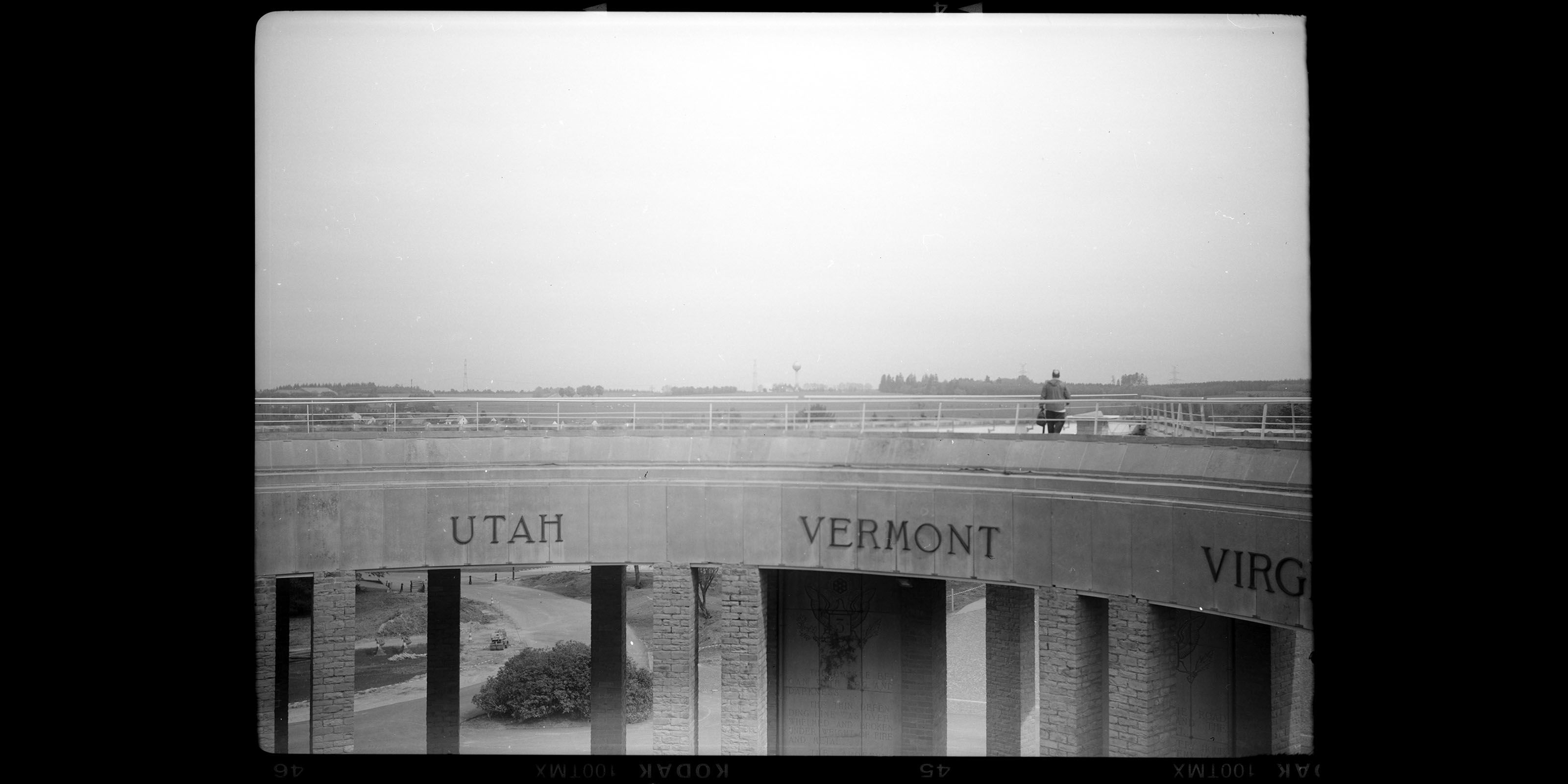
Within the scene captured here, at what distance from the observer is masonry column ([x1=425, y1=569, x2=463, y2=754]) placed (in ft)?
30.0

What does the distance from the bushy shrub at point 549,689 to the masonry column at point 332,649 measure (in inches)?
177

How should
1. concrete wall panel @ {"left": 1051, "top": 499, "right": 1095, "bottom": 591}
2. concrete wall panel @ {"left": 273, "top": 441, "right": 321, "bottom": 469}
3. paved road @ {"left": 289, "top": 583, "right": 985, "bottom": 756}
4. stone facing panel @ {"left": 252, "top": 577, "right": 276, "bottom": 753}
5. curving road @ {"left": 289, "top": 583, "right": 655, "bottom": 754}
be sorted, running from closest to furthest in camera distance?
1. stone facing panel @ {"left": 252, "top": 577, "right": 276, "bottom": 753}
2. concrete wall panel @ {"left": 1051, "top": 499, "right": 1095, "bottom": 591}
3. concrete wall panel @ {"left": 273, "top": 441, "right": 321, "bottom": 469}
4. paved road @ {"left": 289, "top": 583, "right": 985, "bottom": 756}
5. curving road @ {"left": 289, "top": 583, "right": 655, "bottom": 754}

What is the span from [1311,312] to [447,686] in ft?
28.2

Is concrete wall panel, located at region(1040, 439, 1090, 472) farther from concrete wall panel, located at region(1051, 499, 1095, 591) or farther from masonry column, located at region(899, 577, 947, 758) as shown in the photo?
masonry column, located at region(899, 577, 947, 758)

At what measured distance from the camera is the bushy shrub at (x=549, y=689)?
42.8ft

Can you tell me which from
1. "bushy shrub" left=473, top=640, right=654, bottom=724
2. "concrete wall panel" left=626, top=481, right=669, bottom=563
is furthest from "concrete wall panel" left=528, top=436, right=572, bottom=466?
"bushy shrub" left=473, top=640, right=654, bottom=724

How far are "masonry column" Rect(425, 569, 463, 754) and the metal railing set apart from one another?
209 cm

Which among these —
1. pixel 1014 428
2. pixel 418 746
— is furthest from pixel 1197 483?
pixel 418 746

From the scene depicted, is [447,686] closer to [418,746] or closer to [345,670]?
[345,670]

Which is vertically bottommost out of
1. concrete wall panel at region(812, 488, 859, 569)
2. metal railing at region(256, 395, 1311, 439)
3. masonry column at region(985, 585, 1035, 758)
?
masonry column at region(985, 585, 1035, 758)

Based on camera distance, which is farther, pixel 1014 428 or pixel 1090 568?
pixel 1014 428

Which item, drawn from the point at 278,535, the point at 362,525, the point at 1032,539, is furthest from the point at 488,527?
the point at 1032,539

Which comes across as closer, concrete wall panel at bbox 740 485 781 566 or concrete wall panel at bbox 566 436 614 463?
concrete wall panel at bbox 740 485 781 566

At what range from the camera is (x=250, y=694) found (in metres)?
3.88
